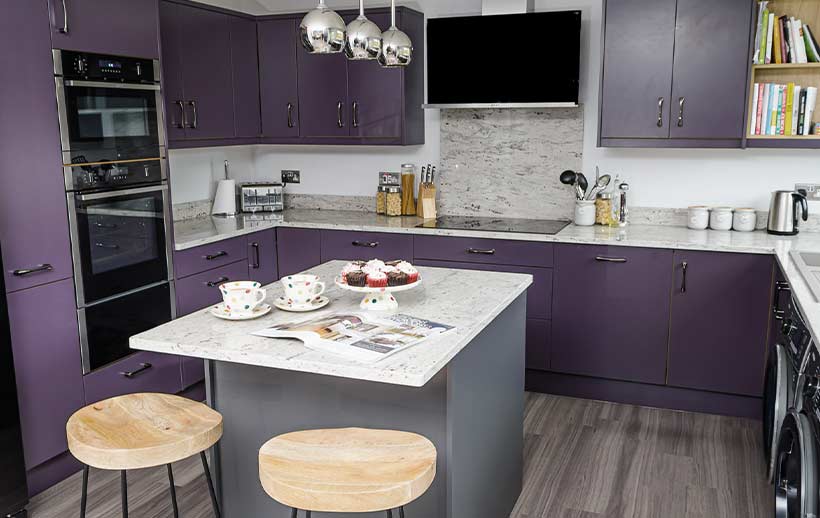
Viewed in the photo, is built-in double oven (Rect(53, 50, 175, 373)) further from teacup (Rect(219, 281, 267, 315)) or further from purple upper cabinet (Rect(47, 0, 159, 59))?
teacup (Rect(219, 281, 267, 315))

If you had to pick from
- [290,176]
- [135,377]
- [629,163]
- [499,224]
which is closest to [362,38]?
[135,377]

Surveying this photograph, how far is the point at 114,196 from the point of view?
341cm

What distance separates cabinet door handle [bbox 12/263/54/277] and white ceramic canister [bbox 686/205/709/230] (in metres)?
3.31

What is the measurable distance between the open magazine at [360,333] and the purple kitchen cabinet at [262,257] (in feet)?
7.32

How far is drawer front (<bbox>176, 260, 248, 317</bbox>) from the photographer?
3.94 m

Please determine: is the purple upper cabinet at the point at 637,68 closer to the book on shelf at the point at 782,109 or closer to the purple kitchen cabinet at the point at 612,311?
the book on shelf at the point at 782,109

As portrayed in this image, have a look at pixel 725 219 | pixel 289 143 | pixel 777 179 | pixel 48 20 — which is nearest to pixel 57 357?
pixel 48 20

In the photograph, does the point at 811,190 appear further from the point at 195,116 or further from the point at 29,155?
the point at 29,155

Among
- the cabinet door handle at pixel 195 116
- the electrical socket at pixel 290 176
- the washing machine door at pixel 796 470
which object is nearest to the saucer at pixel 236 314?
the washing machine door at pixel 796 470

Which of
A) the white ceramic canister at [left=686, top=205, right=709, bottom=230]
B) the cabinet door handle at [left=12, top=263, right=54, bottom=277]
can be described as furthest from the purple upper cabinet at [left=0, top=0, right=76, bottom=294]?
the white ceramic canister at [left=686, top=205, right=709, bottom=230]

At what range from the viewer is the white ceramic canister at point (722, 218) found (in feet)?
13.5

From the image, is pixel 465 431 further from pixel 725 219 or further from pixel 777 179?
pixel 777 179

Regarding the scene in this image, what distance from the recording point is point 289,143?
495 centimetres

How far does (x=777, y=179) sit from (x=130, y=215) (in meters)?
3.47
